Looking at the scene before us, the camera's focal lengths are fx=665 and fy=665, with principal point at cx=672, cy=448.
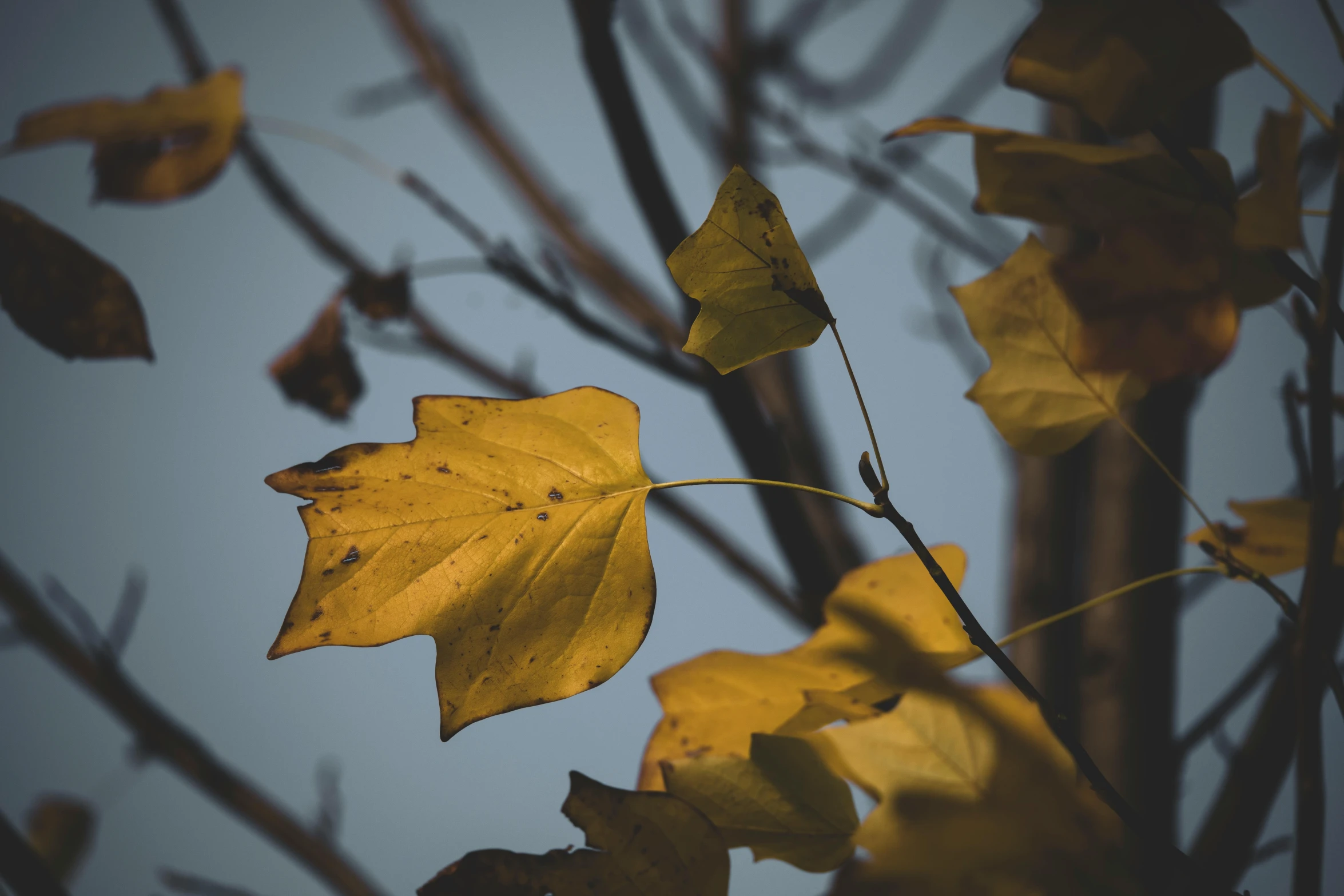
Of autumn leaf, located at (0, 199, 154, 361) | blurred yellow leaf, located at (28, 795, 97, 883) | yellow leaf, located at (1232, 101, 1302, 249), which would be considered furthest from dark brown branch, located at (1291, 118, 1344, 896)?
blurred yellow leaf, located at (28, 795, 97, 883)

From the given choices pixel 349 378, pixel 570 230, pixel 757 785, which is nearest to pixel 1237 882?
pixel 757 785

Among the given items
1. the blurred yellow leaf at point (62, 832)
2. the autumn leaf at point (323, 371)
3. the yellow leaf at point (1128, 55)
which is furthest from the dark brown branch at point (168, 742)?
the yellow leaf at point (1128, 55)

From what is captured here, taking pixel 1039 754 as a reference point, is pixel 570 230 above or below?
above

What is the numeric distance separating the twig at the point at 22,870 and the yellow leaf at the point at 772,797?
26cm

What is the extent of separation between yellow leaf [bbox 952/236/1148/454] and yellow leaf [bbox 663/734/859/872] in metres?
0.17

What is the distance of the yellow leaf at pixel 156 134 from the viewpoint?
1.45 feet

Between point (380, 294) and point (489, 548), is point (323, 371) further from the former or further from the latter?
point (489, 548)

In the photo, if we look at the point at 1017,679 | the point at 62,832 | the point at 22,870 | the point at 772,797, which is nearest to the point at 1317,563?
the point at 1017,679

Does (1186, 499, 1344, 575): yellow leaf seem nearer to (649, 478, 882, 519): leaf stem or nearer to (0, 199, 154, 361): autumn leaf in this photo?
(649, 478, 882, 519): leaf stem

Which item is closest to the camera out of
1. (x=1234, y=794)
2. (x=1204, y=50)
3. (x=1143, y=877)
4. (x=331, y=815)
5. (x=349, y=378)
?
(x=1204, y=50)

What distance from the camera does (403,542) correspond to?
238 millimetres

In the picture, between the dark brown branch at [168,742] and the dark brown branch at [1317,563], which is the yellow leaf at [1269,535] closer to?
the dark brown branch at [1317,563]

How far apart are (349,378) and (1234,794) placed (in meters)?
0.76

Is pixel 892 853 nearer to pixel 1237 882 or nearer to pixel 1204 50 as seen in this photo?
pixel 1204 50
